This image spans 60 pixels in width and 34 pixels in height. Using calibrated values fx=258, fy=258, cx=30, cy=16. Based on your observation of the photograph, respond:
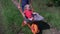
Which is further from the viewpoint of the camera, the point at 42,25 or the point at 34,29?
the point at 42,25

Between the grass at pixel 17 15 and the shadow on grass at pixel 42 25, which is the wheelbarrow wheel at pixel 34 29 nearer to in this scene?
the shadow on grass at pixel 42 25

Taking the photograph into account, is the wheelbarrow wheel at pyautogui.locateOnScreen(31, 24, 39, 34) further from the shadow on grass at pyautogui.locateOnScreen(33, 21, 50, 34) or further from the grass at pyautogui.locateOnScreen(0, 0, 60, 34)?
the grass at pyautogui.locateOnScreen(0, 0, 60, 34)

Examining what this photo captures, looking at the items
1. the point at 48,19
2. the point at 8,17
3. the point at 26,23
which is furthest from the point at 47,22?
the point at 8,17

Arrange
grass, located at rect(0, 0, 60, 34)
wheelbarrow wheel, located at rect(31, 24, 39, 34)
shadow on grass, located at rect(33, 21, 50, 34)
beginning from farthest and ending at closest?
grass, located at rect(0, 0, 60, 34), shadow on grass, located at rect(33, 21, 50, 34), wheelbarrow wheel, located at rect(31, 24, 39, 34)

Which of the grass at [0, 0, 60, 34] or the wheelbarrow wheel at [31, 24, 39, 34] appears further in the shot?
the grass at [0, 0, 60, 34]

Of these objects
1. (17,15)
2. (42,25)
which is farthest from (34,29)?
(17,15)

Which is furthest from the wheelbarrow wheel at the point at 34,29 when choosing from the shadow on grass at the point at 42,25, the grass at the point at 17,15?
the grass at the point at 17,15

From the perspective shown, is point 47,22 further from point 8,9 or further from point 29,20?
point 8,9

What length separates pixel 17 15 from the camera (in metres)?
5.02

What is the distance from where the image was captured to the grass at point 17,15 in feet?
15.9

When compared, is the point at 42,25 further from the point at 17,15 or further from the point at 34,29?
the point at 17,15

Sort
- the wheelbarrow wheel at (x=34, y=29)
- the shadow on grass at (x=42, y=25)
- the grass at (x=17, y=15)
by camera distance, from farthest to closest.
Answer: the grass at (x=17, y=15)
the shadow on grass at (x=42, y=25)
the wheelbarrow wheel at (x=34, y=29)

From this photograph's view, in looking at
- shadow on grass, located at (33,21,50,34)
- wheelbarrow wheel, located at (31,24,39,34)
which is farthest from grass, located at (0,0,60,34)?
wheelbarrow wheel, located at (31,24,39,34)

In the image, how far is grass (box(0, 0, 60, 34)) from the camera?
483cm
